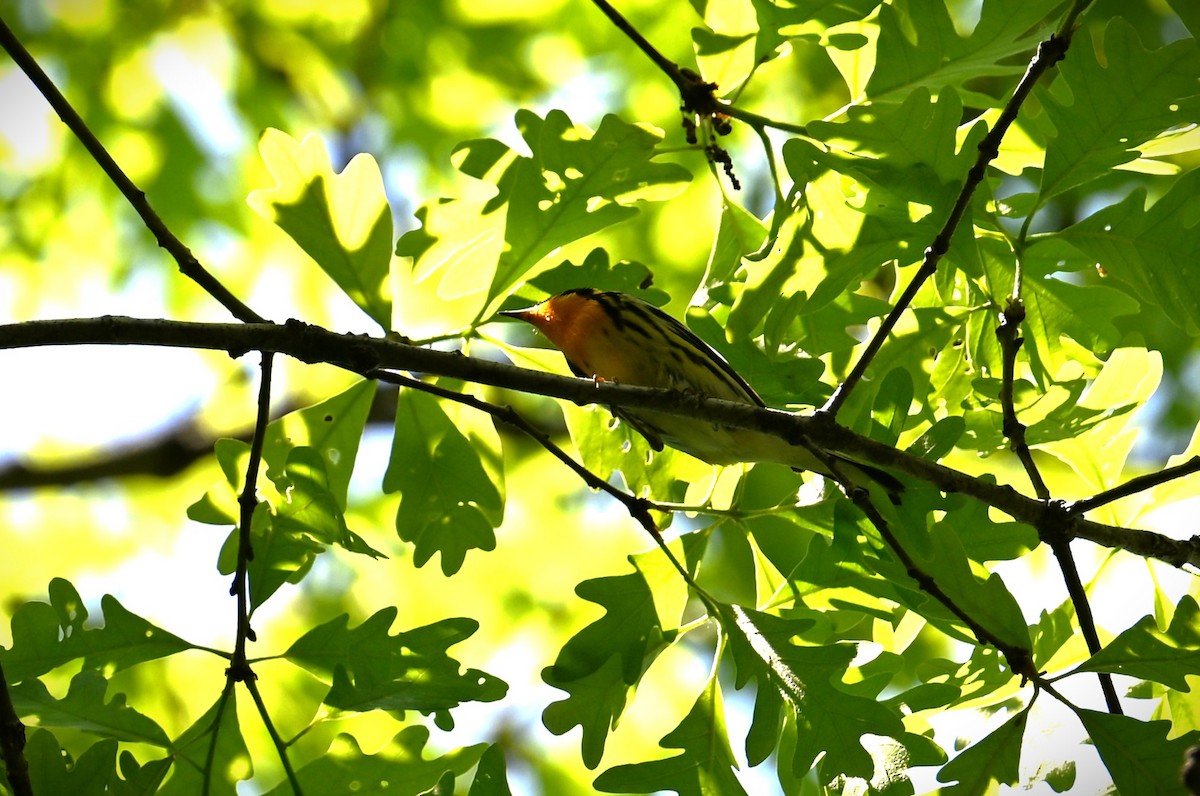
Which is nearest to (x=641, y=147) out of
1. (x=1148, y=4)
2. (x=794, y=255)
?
(x=794, y=255)

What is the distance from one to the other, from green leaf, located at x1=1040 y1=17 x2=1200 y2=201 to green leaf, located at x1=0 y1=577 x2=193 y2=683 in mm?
1899

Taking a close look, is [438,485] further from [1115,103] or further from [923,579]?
[1115,103]

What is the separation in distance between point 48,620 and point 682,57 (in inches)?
158

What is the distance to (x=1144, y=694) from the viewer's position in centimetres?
224

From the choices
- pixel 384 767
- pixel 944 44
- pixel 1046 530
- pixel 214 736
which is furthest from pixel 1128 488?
pixel 214 736

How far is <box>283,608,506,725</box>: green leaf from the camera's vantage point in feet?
6.66

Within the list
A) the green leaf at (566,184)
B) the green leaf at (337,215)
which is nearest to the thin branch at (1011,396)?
the green leaf at (566,184)

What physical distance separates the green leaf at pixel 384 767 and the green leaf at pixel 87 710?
0.92 ft

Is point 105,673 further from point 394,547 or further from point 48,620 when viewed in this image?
point 394,547

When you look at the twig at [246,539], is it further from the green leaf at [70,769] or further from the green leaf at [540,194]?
the green leaf at [540,194]

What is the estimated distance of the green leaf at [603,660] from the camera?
216 centimetres

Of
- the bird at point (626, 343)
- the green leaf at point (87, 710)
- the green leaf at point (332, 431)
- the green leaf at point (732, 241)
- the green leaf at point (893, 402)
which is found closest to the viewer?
the green leaf at point (87, 710)

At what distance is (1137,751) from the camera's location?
6.23 feet

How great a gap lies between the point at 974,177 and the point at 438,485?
128cm
